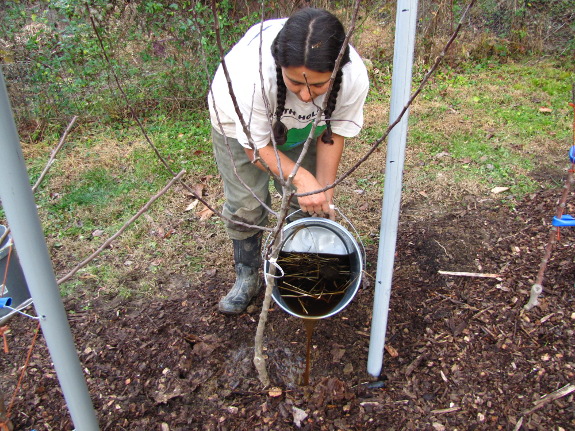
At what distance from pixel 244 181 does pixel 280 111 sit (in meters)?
0.44

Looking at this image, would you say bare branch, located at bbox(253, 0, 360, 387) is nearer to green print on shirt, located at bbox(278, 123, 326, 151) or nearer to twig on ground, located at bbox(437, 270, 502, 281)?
green print on shirt, located at bbox(278, 123, 326, 151)

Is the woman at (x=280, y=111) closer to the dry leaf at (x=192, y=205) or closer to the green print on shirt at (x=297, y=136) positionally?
the green print on shirt at (x=297, y=136)

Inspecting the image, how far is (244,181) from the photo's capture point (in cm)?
216

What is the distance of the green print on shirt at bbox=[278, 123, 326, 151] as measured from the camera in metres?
2.06

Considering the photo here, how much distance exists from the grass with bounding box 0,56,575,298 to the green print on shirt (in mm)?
941

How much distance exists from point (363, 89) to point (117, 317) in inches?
64.8

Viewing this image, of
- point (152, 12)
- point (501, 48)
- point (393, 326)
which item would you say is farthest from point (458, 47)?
point (393, 326)

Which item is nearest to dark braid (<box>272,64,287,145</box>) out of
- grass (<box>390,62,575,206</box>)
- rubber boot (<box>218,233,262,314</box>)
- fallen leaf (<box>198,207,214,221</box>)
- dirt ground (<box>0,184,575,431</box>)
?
rubber boot (<box>218,233,262,314</box>)

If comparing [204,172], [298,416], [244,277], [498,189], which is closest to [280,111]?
[244,277]

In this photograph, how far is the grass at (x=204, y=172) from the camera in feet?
9.23

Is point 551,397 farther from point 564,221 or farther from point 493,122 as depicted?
point 493,122

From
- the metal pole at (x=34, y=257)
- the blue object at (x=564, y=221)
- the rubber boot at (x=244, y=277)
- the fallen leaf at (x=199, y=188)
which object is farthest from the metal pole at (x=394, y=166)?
the fallen leaf at (x=199, y=188)

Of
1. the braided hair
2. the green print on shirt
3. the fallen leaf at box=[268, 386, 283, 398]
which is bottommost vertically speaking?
the fallen leaf at box=[268, 386, 283, 398]

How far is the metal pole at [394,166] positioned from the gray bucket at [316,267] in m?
0.18
